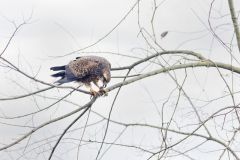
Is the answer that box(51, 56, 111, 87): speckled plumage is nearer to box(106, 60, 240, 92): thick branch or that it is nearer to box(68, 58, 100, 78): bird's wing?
box(68, 58, 100, 78): bird's wing

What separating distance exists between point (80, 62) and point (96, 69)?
26 cm

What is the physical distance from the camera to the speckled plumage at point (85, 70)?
5.69m

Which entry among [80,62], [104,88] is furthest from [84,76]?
[104,88]

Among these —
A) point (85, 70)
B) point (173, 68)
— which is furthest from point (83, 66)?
point (173, 68)

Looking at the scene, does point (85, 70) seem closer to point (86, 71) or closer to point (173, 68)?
point (86, 71)

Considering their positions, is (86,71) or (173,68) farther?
(86,71)

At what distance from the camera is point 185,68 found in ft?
15.9

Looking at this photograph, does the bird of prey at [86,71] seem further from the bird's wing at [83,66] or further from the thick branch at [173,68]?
the thick branch at [173,68]

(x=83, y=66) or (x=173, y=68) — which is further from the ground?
(x=83, y=66)

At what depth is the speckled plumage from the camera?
224 inches

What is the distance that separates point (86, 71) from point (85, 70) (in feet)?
0.07

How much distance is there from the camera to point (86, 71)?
5805 mm

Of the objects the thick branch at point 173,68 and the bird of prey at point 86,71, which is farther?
the bird of prey at point 86,71

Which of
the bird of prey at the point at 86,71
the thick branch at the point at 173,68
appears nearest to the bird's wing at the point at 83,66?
the bird of prey at the point at 86,71
